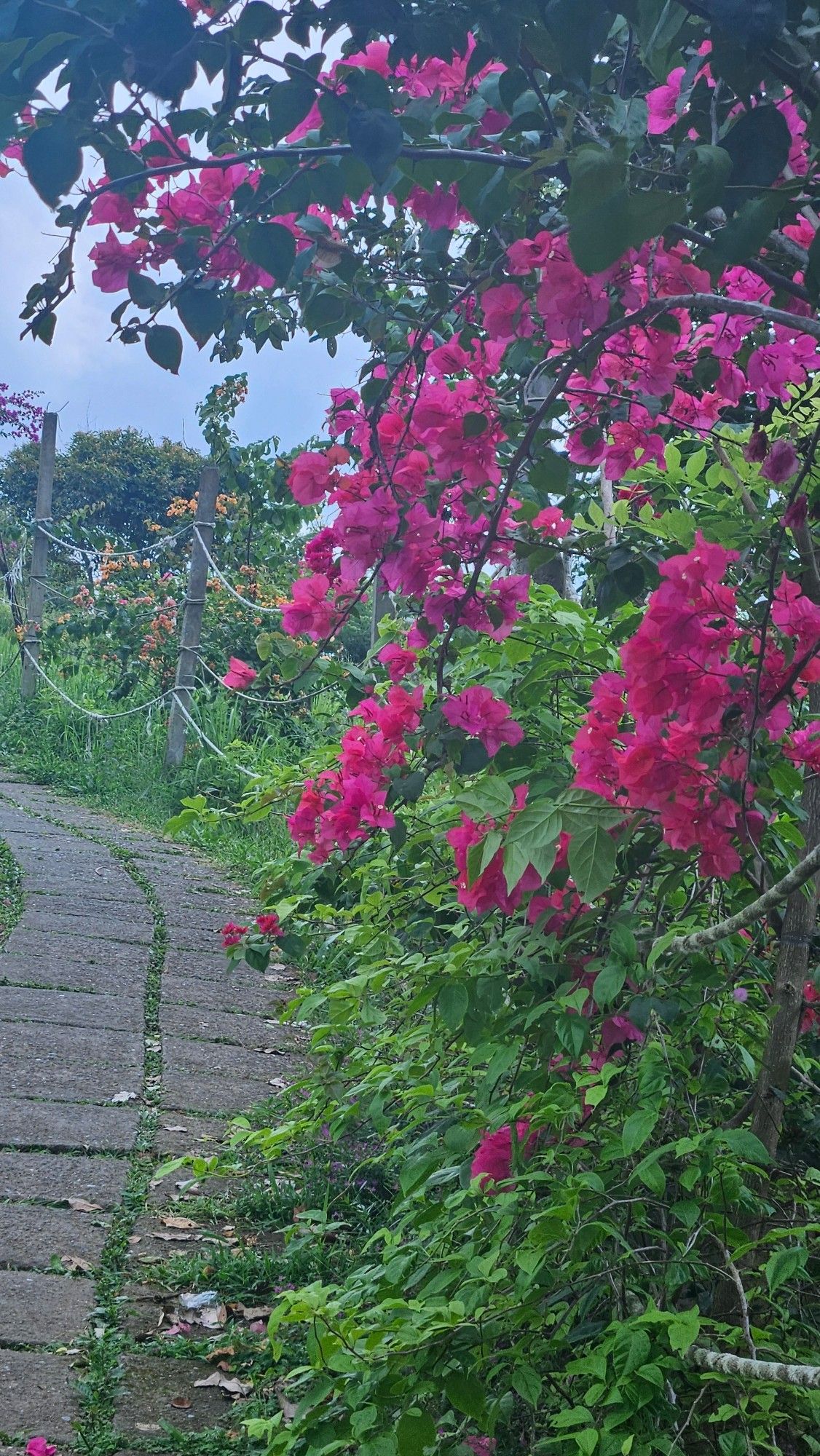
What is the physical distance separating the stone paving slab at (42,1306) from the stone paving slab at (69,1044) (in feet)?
3.06

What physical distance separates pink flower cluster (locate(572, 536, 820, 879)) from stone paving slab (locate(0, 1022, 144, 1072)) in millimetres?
2135

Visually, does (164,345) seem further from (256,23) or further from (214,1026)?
(214,1026)

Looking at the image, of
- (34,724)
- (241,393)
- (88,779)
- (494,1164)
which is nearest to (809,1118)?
(494,1164)

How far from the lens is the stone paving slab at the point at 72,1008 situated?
10.6ft

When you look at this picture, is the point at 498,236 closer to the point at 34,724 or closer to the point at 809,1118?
the point at 809,1118

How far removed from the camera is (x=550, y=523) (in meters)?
1.79

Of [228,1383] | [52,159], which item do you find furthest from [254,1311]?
[52,159]

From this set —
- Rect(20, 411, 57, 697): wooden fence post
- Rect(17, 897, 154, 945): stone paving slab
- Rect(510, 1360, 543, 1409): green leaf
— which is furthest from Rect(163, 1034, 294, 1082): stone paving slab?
Rect(20, 411, 57, 697): wooden fence post

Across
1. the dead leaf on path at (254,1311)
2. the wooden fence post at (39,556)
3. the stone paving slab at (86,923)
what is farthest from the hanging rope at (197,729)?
the dead leaf on path at (254,1311)

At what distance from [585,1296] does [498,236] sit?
1.24 metres

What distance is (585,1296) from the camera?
4.63 ft

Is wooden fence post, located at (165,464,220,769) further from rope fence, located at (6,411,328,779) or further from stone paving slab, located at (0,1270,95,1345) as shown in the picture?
stone paving slab, located at (0,1270,95,1345)

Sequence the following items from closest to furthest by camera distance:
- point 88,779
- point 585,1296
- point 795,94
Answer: point 795,94
point 585,1296
point 88,779

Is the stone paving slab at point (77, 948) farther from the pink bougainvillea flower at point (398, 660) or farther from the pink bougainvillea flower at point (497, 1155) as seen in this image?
the pink bougainvillea flower at point (497, 1155)
